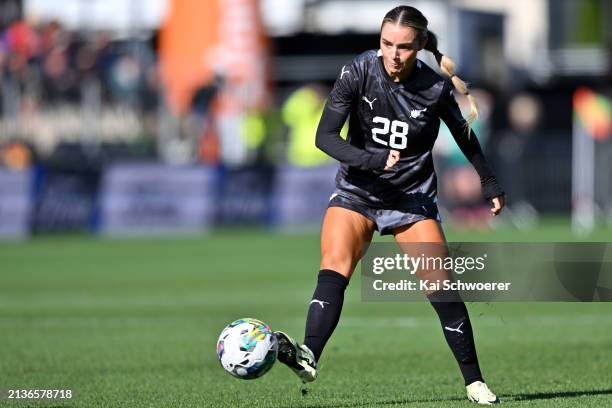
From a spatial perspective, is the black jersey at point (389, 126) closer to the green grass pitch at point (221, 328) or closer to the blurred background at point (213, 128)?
the green grass pitch at point (221, 328)

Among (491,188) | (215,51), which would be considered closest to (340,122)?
(491,188)

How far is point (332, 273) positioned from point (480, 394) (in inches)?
46.1

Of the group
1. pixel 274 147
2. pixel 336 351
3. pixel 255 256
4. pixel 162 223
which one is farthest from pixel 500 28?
pixel 336 351

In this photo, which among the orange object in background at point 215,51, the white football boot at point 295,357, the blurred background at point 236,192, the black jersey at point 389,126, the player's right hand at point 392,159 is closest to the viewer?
the player's right hand at point 392,159

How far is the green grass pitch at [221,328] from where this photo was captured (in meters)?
9.16

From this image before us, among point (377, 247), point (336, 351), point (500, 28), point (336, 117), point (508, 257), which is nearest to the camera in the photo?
point (336, 117)

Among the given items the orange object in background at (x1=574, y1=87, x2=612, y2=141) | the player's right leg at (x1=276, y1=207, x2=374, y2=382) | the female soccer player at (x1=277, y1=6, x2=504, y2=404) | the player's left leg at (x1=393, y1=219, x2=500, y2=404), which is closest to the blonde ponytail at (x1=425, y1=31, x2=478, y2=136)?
the female soccer player at (x1=277, y1=6, x2=504, y2=404)

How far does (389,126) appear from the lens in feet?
27.7

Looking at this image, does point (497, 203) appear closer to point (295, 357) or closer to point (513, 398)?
point (513, 398)

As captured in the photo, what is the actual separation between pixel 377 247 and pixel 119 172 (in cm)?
1744

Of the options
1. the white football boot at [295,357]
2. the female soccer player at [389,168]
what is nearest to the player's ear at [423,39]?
the female soccer player at [389,168]

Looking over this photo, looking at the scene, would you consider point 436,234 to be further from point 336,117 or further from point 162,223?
point 162,223

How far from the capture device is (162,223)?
2602cm

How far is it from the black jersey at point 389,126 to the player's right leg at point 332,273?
7.2 inches
